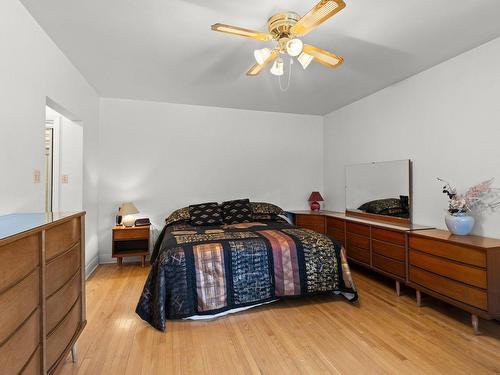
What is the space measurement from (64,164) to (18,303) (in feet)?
9.06

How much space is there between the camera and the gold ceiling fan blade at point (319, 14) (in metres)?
1.56

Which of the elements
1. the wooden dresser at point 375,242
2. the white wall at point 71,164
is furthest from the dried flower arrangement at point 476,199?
the white wall at point 71,164

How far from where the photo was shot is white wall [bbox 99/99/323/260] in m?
4.10

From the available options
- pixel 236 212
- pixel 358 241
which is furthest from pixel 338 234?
pixel 236 212

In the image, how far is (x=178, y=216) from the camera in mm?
3936

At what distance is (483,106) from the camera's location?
8.29 ft

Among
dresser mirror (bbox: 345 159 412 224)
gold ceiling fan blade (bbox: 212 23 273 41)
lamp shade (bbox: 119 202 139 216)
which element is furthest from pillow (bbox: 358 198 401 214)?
lamp shade (bbox: 119 202 139 216)

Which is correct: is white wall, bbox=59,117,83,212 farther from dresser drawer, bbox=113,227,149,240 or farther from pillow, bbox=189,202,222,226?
pillow, bbox=189,202,222,226

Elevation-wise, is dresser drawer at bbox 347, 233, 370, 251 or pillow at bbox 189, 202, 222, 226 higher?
pillow at bbox 189, 202, 222, 226

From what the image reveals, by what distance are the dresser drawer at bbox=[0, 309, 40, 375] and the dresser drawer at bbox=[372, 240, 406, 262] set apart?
3.00m

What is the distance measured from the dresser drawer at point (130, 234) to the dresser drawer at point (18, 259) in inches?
101

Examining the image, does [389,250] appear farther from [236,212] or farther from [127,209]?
[127,209]

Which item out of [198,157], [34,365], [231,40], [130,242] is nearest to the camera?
[34,365]

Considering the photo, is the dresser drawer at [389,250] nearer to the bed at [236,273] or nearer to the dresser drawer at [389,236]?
the dresser drawer at [389,236]
